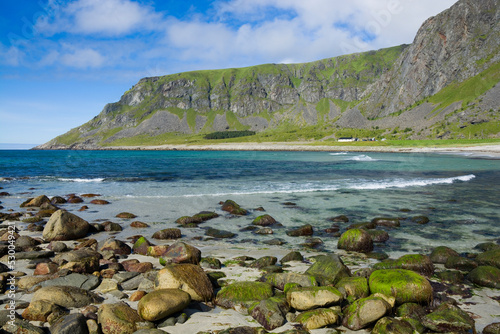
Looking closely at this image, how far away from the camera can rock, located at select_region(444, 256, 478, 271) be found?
11.9 metres

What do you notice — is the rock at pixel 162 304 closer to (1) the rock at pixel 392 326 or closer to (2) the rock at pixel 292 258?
(1) the rock at pixel 392 326

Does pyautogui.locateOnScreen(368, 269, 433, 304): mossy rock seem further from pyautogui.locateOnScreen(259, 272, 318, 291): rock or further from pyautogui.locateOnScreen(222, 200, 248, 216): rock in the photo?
pyautogui.locateOnScreen(222, 200, 248, 216): rock

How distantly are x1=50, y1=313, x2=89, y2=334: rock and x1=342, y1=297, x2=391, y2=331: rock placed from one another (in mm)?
6568

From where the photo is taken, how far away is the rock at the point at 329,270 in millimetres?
10316

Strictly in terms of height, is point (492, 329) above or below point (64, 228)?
below

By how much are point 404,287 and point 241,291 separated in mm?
4868

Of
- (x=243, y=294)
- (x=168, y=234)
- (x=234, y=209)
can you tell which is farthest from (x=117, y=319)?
(x=234, y=209)

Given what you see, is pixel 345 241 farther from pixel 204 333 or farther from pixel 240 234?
pixel 204 333

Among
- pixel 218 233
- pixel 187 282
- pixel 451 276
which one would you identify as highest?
pixel 187 282

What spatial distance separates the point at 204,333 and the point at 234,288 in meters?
2.25

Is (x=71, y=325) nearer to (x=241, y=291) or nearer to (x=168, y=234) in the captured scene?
(x=241, y=291)

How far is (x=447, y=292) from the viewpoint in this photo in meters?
9.84

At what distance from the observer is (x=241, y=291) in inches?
374

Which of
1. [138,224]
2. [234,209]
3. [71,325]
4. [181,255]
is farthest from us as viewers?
[234,209]
